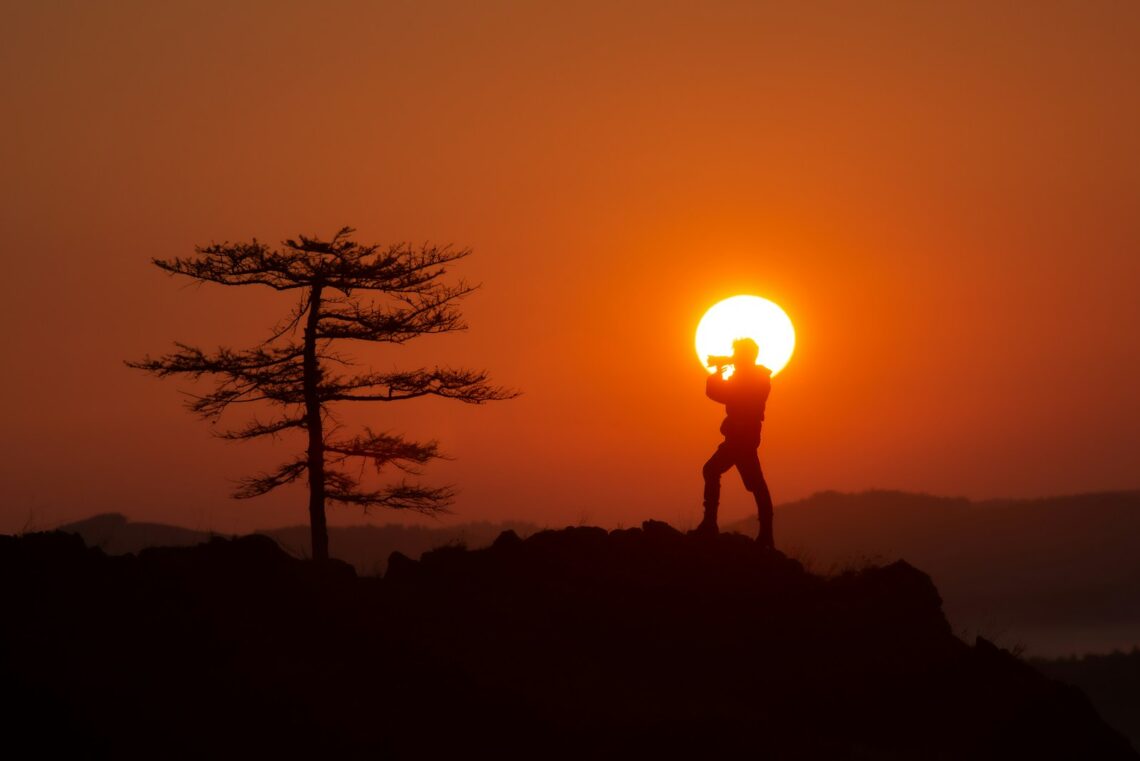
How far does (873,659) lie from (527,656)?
14.1 ft

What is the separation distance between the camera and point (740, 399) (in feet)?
63.9

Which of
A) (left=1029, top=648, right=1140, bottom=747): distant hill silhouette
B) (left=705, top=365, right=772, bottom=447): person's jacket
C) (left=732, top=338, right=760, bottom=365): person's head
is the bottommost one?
(left=1029, top=648, right=1140, bottom=747): distant hill silhouette

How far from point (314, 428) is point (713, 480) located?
32.7 feet

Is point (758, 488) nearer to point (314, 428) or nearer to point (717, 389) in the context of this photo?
point (717, 389)

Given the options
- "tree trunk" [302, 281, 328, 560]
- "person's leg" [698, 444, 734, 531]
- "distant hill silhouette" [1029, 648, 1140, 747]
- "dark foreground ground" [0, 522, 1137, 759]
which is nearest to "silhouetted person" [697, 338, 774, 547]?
"person's leg" [698, 444, 734, 531]

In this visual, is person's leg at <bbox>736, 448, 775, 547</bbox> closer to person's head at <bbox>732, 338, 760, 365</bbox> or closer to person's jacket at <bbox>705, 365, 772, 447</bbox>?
person's jacket at <bbox>705, 365, 772, 447</bbox>

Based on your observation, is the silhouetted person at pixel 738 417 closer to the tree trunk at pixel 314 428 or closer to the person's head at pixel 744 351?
the person's head at pixel 744 351

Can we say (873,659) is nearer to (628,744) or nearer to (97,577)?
(628,744)

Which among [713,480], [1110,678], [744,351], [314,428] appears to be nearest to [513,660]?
[713,480]

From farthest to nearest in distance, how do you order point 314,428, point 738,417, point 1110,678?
point 1110,678, point 314,428, point 738,417

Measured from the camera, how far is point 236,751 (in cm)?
1330

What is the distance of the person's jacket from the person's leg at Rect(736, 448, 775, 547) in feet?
0.78

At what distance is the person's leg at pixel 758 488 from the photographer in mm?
19625

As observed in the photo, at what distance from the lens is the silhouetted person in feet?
63.9
